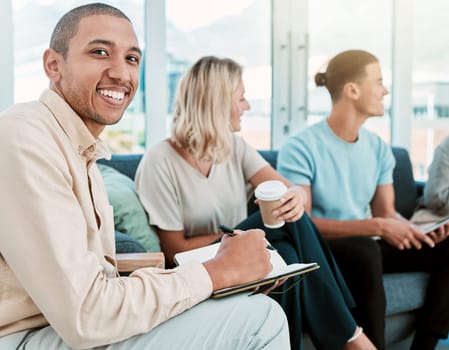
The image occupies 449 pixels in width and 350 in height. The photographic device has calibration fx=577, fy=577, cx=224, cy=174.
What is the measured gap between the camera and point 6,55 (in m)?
2.56

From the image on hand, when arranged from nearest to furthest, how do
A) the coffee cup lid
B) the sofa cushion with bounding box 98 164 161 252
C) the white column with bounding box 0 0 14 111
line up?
the coffee cup lid, the sofa cushion with bounding box 98 164 161 252, the white column with bounding box 0 0 14 111

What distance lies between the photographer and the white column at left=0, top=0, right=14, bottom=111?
2.51 meters

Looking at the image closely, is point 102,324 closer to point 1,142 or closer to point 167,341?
point 167,341

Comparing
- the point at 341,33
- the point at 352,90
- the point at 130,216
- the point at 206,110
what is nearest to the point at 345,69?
the point at 352,90

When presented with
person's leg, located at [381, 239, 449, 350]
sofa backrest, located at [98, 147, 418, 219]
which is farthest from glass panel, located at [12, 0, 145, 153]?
person's leg, located at [381, 239, 449, 350]

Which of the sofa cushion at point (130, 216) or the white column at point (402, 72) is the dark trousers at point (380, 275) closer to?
the sofa cushion at point (130, 216)

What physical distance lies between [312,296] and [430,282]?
0.75m

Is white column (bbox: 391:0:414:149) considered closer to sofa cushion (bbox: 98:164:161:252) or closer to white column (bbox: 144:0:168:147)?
white column (bbox: 144:0:168:147)

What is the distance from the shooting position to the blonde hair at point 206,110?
2.14 m

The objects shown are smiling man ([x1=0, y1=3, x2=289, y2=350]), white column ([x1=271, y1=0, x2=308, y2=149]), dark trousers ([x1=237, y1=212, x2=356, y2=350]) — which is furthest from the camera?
white column ([x1=271, y1=0, x2=308, y2=149])

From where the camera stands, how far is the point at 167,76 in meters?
3.02

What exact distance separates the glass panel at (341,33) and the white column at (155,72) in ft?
3.24

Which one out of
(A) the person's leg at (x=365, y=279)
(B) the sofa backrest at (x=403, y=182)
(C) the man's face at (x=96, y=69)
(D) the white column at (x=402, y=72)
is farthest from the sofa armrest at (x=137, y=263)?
(D) the white column at (x=402, y=72)

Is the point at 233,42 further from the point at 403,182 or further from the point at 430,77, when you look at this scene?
the point at 430,77
